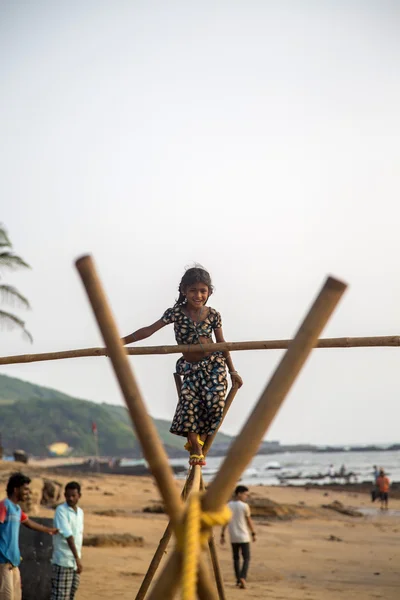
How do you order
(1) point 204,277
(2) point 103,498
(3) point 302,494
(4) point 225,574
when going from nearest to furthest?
1. (1) point 204,277
2. (4) point 225,574
3. (2) point 103,498
4. (3) point 302,494

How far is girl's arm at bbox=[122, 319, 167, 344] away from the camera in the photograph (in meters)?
→ 4.83

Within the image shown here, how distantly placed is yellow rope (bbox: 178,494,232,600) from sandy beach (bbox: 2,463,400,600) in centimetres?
240

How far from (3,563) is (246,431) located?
4710 mm

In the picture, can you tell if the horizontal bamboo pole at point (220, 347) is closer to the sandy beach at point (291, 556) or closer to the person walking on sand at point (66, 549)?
the sandy beach at point (291, 556)

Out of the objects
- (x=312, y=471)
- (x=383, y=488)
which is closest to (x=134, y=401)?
(x=383, y=488)

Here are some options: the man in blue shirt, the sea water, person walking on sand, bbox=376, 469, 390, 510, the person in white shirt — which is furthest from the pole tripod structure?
person walking on sand, bbox=376, 469, 390, 510

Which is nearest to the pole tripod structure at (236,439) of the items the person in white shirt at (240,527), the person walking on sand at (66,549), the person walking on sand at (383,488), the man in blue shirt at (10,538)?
the man in blue shirt at (10,538)

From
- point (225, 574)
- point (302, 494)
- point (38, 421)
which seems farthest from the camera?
point (38, 421)

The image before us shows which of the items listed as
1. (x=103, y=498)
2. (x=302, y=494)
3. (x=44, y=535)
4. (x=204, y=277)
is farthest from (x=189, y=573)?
(x=302, y=494)

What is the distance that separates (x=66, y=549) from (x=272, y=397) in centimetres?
538

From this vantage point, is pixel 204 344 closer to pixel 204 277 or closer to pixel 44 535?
pixel 204 277

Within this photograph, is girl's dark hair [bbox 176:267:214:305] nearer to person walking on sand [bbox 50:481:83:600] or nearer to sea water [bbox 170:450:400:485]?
person walking on sand [bbox 50:481:83:600]

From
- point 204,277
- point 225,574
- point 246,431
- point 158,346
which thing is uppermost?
point 204,277

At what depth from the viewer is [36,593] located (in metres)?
8.16
